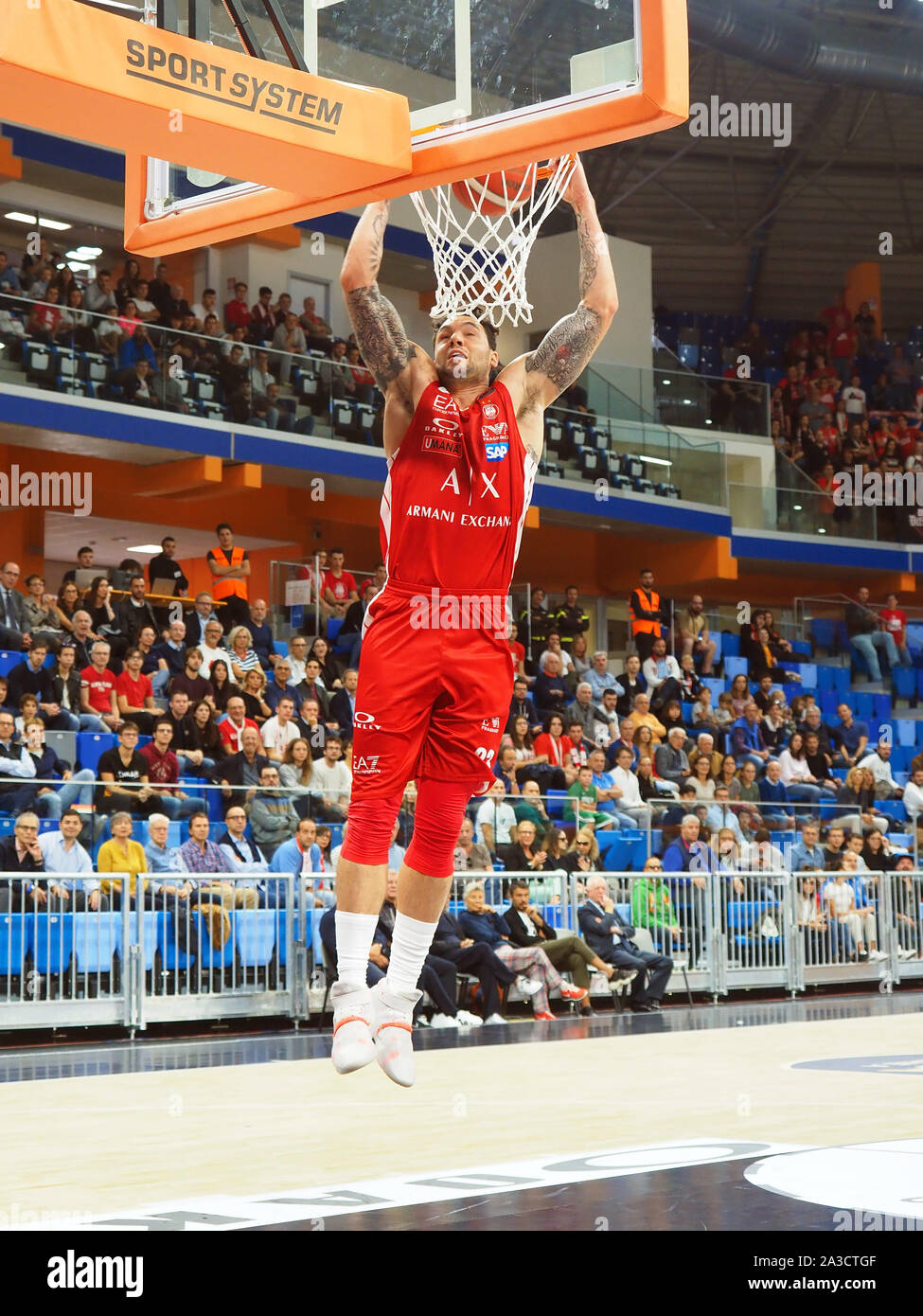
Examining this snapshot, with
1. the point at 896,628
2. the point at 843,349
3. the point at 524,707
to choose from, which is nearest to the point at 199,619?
the point at 524,707

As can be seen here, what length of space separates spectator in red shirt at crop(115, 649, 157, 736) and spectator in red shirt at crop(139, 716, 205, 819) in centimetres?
57

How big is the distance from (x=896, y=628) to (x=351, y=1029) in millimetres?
22309

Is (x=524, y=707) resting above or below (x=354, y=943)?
above

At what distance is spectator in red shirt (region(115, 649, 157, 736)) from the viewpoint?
14336 millimetres

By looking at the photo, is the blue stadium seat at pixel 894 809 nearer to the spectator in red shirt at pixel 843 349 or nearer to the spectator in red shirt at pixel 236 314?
the spectator in red shirt at pixel 236 314

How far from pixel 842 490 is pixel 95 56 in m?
23.5

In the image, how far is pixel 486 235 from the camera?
551 cm

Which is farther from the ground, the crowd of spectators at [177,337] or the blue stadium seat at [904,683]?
the crowd of spectators at [177,337]

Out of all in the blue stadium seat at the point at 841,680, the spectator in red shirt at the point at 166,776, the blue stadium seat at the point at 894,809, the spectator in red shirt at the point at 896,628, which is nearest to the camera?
the spectator in red shirt at the point at 166,776

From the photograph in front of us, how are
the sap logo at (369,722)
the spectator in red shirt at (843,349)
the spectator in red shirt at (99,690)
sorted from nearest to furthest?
the sap logo at (369,722)
the spectator in red shirt at (99,690)
the spectator in red shirt at (843,349)

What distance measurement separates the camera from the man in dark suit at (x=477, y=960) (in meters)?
12.0

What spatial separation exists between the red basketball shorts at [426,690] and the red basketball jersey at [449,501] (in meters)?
0.07

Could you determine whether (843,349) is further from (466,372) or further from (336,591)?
(466,372)

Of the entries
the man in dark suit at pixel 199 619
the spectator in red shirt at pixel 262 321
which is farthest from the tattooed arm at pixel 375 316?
the spectator in red shirt at pixel 262 321
